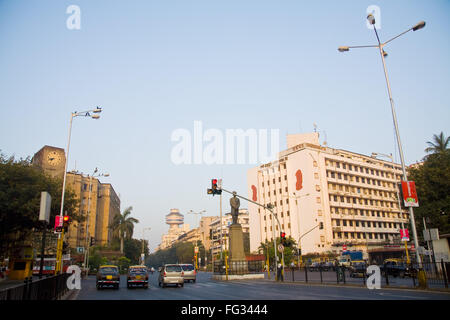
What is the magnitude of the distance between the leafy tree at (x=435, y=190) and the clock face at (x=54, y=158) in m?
65.0

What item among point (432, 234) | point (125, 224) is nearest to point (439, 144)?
point (432, 234)

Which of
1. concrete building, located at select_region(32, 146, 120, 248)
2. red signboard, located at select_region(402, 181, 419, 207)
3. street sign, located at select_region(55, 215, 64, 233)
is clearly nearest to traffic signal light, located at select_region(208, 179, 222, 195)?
street sign, located at select_region(55, 215, 64, 233)

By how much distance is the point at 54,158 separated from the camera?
72562 millimetres

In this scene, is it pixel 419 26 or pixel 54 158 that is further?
pixel 54 158

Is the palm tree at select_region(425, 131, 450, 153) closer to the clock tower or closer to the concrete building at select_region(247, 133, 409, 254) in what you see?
the concrete building at select_region(247, 133, 409, 254)

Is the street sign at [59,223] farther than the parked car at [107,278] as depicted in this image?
No

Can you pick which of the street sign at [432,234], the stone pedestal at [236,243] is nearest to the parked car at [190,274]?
the stone pedestal at [236,243]

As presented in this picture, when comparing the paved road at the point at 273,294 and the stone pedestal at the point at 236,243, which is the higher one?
the stone pedestal at the point at 236,243

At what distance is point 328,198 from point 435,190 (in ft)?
117

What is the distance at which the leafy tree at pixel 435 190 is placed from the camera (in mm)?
38031

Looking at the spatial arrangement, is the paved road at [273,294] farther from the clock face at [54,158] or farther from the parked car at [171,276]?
the clock face at [54,158]

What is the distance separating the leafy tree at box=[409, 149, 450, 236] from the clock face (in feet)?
213

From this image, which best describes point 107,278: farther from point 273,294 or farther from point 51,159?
point 51,159
